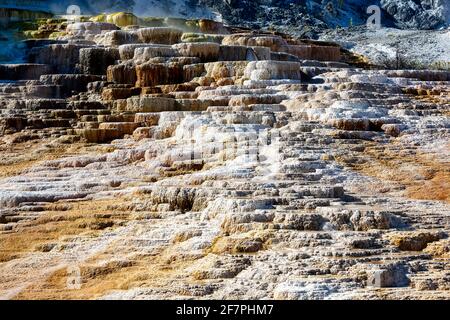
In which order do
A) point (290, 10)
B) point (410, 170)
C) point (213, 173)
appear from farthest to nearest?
point (290, 10) < point (410, 170) < point (213, 173)

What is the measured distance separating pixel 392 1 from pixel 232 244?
33789mm

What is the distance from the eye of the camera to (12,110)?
17.1m

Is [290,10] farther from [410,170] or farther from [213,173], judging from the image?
[213,173]

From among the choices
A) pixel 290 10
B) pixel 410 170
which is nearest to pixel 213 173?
pixel 410 170

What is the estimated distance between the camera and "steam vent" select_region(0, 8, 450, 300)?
9055mm

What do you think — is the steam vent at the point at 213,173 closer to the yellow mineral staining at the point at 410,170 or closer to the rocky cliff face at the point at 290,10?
the yellow mineral staining at the point at 410,170

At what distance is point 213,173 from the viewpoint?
12.0m

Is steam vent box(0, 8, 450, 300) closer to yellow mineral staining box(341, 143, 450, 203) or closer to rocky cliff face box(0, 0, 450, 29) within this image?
yellow mineral staining box(341, 143, 450, 203)

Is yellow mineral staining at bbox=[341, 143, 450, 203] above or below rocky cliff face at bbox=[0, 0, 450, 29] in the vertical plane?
below

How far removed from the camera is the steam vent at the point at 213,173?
29.7ft

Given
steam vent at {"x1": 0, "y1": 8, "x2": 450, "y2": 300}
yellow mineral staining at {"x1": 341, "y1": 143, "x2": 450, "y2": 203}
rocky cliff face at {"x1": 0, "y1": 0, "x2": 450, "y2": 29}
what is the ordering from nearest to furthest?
steam vent at {"x1": 0, "y1": 8, "x2": 450, "y2": 300} → yellow mineral staining at {"x1": 341, "y1": 143, "x2": 450, "y2": 203} → rocky cliff face at {"x1": 0, "y1": 0, "x2": 450, "y2": 29}

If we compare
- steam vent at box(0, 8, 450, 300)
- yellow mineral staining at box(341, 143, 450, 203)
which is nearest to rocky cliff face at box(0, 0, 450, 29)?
steam vent at box(0, 8, 450, 300)
